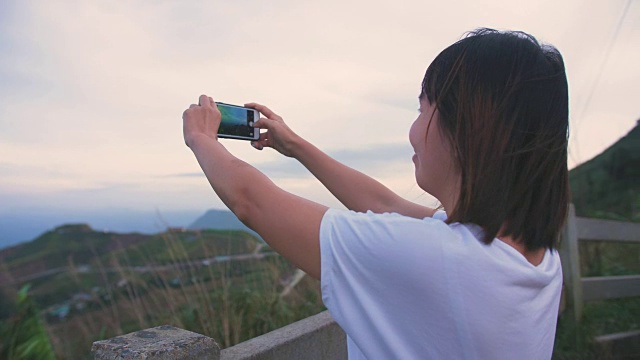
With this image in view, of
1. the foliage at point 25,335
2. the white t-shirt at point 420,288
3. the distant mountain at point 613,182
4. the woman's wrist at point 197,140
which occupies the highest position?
the woman's wrist at point 197,140

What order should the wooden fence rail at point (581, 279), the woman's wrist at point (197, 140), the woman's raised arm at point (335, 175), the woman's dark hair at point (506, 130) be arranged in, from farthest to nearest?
the wooden fence rail at point (581, 279) → the woman's raised arm at point (335, 175) → the woman's wrist at point (197, 140) → the woman's dark hair at point (506, 130)

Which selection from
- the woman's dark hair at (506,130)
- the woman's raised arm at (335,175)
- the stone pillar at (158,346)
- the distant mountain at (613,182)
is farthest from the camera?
the distant mountain at (613,182)

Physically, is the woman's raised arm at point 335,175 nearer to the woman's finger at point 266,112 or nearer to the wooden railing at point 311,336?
the woman's finger at point 266,112

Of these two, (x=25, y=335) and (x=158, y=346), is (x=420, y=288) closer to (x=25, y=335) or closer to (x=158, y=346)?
(x=158, y=346)

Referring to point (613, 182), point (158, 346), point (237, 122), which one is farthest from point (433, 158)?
point (613, 182)

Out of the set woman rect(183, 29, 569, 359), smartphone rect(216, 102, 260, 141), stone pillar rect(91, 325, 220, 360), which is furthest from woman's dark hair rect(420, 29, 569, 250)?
stone pillar rect(91, 325, 220, 360)

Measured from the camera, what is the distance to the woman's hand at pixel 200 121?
1.28 meters

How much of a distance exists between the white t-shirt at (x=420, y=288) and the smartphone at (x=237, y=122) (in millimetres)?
663

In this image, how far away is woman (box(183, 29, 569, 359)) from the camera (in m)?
0.93

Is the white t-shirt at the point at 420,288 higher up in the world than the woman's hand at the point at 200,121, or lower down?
lower down

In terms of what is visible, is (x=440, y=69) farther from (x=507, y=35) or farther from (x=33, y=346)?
(x=33, y=346)

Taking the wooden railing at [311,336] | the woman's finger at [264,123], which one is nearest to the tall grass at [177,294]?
the wooden railing at [311,336]

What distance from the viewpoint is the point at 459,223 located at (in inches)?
41.0

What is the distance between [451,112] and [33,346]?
7.67ft
